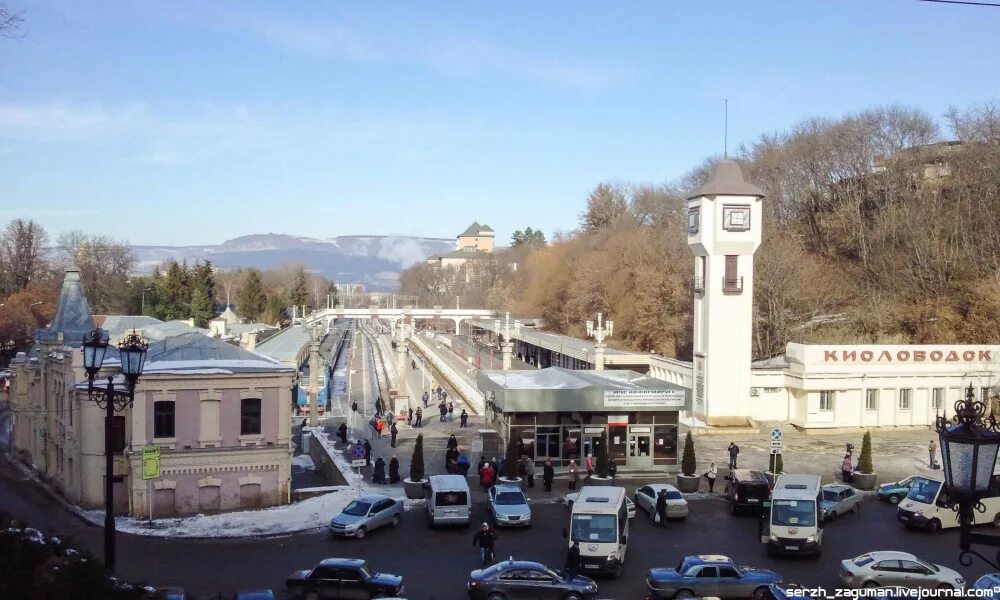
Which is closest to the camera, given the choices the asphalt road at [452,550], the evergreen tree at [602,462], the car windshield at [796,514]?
the asphalt road at [452,550]

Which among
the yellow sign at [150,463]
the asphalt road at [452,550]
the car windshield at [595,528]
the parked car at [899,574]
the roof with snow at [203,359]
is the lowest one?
the asphalt road at [452,550]

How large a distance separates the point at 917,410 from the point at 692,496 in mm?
19940

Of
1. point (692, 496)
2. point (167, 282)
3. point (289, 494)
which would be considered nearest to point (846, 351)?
point (692, 496)

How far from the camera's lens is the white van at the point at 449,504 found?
2475 cm

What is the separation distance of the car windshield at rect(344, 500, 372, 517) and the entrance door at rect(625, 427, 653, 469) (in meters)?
12.0

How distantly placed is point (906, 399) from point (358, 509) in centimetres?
3056

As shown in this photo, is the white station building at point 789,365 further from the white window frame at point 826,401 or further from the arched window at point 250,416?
the arched window at point 250,416

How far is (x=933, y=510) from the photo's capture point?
24312mm

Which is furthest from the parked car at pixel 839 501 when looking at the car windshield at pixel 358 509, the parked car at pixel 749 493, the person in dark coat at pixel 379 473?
the person in dark coat at pixel 379 473

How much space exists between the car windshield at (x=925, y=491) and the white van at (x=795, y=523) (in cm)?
443

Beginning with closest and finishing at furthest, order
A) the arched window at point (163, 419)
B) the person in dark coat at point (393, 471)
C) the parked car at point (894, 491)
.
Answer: the arched window at point (163, 419) < the parked car at point (894, 491) < the person in dark coat at point (393, 471)

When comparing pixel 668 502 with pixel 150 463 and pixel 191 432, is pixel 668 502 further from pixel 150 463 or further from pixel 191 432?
pixel 150 463

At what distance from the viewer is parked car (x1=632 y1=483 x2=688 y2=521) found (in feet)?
85.3

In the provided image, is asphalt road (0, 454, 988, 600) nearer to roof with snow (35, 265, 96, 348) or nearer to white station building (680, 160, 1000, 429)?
roof with snow (35, 265, 96, 348)
